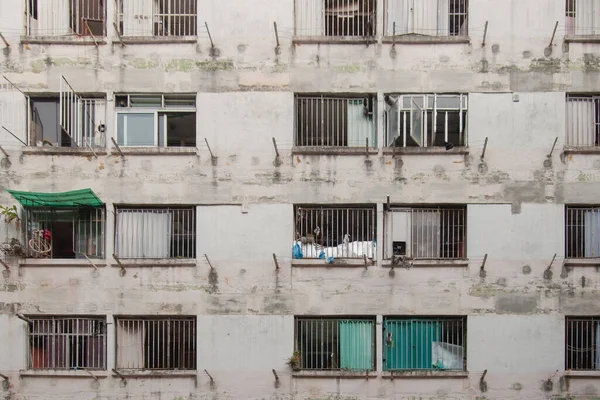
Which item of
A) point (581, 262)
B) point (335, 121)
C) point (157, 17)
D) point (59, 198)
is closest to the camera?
point (59, 198)

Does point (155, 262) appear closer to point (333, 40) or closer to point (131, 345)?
point (131, 345)

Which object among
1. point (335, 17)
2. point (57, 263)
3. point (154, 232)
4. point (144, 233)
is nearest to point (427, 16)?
Result: point (335, 17)

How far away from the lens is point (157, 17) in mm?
14273

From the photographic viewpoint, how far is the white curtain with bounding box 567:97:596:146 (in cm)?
1384

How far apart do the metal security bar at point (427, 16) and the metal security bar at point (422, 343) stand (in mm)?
7465

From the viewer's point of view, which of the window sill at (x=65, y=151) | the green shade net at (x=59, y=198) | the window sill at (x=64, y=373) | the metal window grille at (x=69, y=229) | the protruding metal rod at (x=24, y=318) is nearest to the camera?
the green shade net at (x=59, y=198)

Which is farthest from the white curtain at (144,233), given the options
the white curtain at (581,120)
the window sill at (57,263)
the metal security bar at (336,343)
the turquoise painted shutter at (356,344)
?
the white curtain at (581,120)

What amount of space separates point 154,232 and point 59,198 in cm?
242

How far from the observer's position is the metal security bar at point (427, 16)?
14078 mm

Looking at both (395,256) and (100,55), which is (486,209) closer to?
(395,256)

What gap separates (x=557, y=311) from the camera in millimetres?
13383

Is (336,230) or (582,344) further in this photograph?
(336,230)

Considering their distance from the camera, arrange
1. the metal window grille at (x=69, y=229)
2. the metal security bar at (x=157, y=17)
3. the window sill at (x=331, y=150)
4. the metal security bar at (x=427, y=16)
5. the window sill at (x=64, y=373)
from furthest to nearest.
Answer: the metal security bar at (x=157, y=17) < the metal security bar at (x=427, y=16) < the metal window grille at (x=69, y=229) < the window sill at (x=331, y=150) < the window sill at (x=64, y=373)

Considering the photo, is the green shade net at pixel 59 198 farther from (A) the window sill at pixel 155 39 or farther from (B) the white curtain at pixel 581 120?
(B) the white curtain at pixel 581 120
